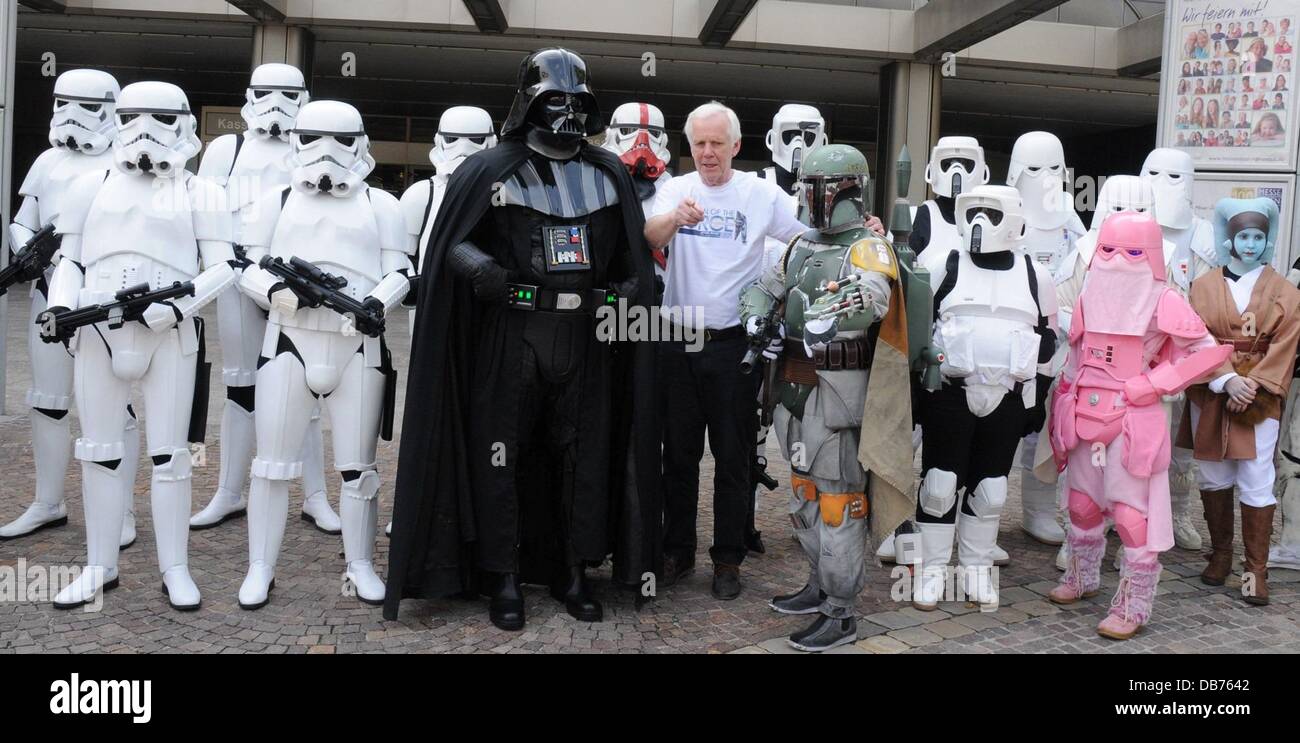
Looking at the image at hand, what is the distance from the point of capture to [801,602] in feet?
16.2

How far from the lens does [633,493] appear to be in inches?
189

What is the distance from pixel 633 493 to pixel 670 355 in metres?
0.70

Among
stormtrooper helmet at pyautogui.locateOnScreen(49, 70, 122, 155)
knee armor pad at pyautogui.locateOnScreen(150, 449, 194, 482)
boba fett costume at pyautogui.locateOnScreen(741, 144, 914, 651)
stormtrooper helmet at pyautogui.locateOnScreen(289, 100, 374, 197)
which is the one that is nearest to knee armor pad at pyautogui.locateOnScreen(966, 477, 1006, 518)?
boba fett costume at pyautogui.locateOnScreen(741, 144, 914, 651)

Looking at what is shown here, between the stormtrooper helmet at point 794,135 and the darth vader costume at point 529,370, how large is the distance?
2.22 m

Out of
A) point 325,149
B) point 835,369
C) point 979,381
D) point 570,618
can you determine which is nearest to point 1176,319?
point 979,381

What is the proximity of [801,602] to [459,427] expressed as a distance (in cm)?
171

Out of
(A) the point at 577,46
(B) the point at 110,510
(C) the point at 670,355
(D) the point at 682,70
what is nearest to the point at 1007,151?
(D) the point at 682,70

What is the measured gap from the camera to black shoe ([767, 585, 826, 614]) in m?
4.91

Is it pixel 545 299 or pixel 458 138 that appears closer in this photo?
pixel 545 299

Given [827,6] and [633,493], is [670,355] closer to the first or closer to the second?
[633,493]

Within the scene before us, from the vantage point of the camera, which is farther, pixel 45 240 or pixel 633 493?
pixel 45 240

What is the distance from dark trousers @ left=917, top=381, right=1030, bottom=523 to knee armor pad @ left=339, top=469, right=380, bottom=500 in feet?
8.05

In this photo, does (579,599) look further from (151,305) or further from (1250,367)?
(1250,367)

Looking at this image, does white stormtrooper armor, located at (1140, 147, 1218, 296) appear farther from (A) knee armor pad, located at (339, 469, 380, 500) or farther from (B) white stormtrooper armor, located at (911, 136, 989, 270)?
(A) knee armor pad, located at (339, 469, 380, 500)
